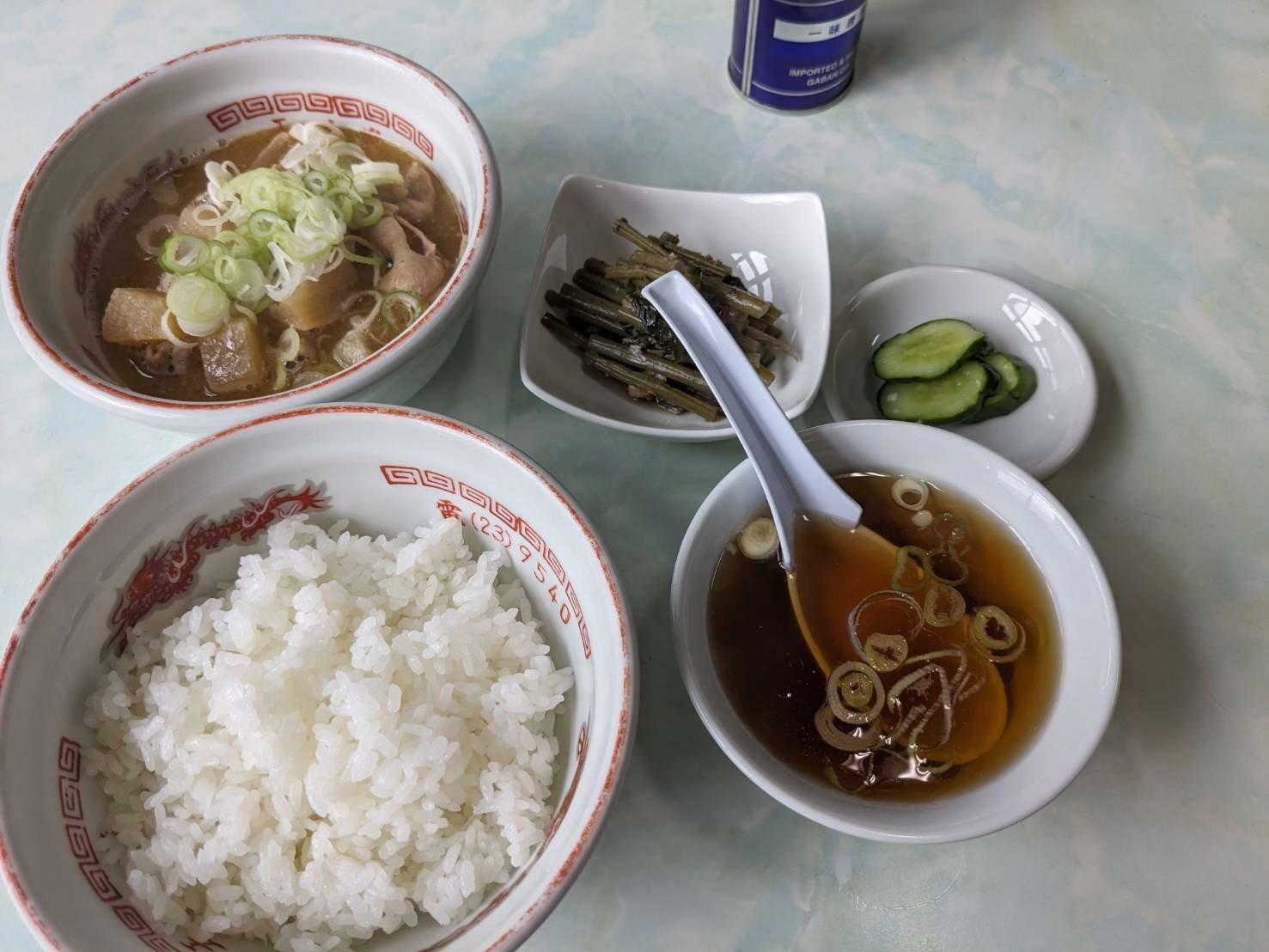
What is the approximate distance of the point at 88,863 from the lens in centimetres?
112

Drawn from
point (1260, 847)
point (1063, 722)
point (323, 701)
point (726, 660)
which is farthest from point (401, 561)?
point (1260, 847)

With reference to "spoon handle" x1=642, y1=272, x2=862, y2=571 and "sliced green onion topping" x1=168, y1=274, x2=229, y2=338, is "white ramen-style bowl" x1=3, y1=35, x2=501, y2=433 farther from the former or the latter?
"spoon handle" x1=642, y1=272, x2=862, y2=571

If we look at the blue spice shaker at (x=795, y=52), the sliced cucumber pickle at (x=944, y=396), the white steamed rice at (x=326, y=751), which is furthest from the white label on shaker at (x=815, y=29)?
the white steamed rice at (x=326, y=751)

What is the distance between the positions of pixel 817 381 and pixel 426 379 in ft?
2.40

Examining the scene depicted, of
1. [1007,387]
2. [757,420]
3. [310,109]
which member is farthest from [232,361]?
[1007,387]

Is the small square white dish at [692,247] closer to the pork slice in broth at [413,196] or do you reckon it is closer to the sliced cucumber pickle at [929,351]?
the sliced cucumber pickle at [929,351]

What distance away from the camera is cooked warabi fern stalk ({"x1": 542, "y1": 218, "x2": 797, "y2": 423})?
5.44 feet

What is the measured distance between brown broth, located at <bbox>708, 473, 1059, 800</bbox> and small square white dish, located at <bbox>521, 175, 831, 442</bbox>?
0.28 m

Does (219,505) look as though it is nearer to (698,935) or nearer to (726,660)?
(726,660)

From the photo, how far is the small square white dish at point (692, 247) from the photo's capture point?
166cm

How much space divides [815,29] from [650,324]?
0.80 meters

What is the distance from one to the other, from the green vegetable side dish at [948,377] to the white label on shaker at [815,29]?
709 millimetres

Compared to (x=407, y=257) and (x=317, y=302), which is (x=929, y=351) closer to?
(x=407, y=257)

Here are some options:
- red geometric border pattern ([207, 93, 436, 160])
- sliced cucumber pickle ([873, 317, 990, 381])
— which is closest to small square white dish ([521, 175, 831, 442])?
sliced cucumber pickle ([873, 317, 990, 381])
